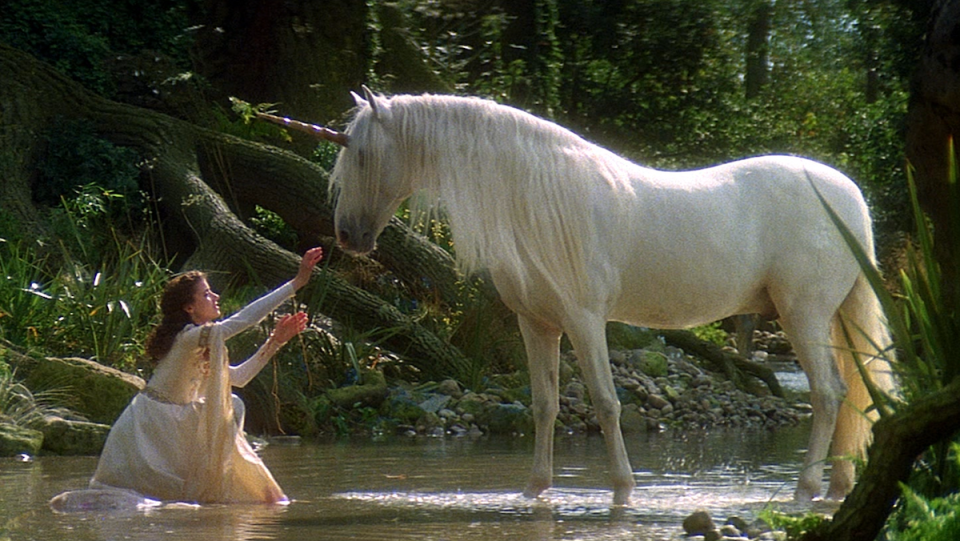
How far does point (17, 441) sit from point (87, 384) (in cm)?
95

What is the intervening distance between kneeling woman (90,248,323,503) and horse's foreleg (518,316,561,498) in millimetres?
1197

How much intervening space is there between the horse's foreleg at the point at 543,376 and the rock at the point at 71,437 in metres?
3.46

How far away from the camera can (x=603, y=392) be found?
6.61 metres

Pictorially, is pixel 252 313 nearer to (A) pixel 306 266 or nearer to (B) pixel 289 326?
(B) pixel 289 326

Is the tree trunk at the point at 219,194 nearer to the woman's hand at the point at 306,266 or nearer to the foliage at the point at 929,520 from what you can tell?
the woman's hand at the point at 306,266

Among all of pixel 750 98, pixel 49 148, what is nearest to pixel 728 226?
pixel 49 148

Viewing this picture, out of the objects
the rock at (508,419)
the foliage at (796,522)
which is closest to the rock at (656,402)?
the rock at (508,419)

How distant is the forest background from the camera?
1109 cm

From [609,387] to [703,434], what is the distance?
4749mm

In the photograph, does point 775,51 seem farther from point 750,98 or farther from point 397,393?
point 397,393

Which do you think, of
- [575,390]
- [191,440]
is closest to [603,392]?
[191,440]

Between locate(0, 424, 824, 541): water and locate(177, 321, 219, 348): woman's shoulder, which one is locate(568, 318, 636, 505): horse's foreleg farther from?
locate(177, 321, 219, 348): woman's shoulder

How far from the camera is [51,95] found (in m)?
13.6

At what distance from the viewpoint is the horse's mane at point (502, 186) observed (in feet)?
21.0
